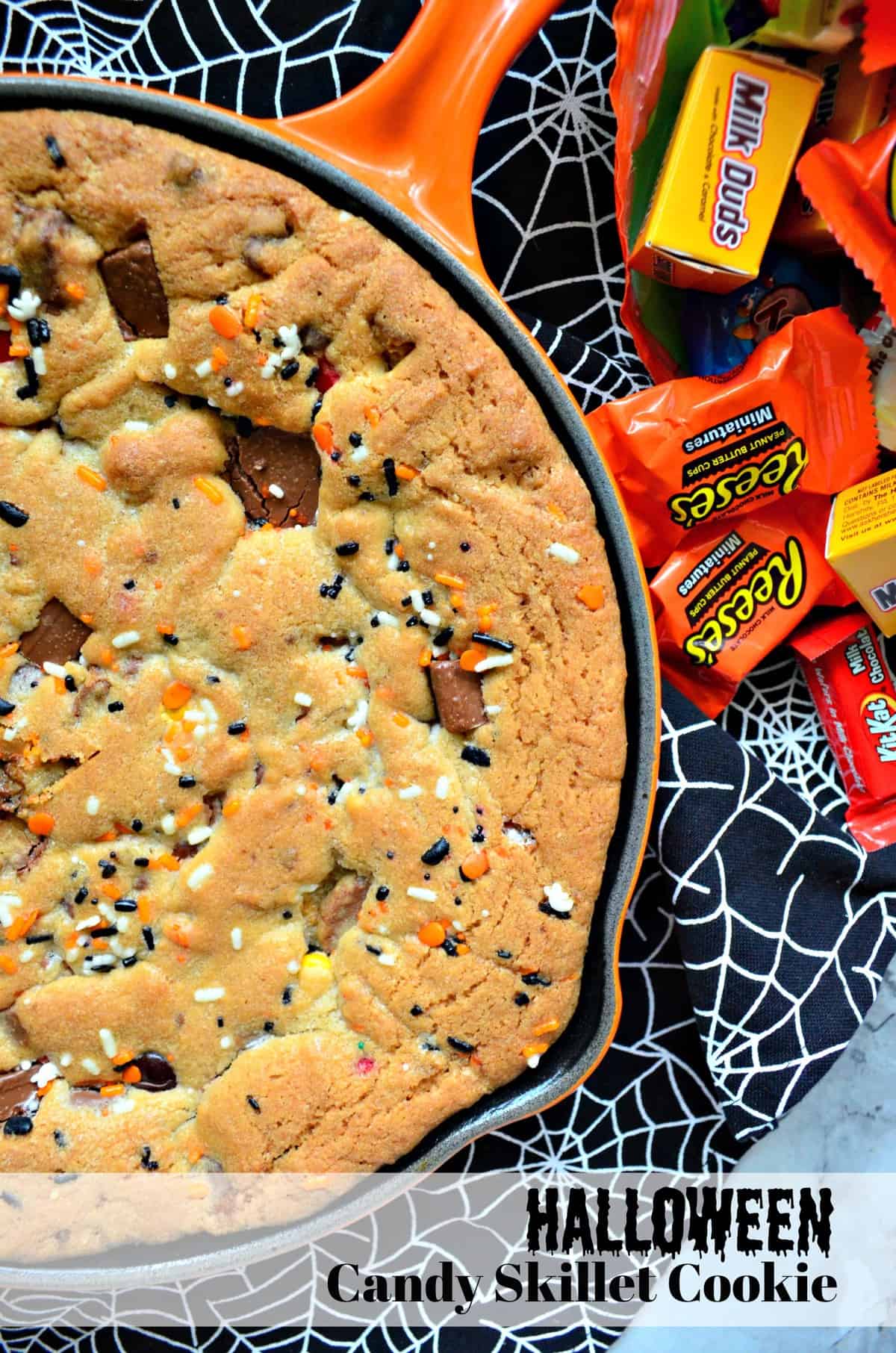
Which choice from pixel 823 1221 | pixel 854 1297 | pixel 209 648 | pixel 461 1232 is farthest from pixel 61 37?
pixel 854 1297

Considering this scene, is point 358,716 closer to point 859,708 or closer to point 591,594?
point 591,594

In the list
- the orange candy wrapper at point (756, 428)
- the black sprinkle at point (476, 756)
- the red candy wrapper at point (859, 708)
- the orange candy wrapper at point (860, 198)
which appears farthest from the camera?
the red candy wrapper at point (859, 708)

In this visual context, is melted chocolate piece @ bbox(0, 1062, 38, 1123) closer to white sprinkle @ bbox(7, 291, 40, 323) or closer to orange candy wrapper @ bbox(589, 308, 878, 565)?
white sprinkle @ bbox(7, 291, 40, 323)

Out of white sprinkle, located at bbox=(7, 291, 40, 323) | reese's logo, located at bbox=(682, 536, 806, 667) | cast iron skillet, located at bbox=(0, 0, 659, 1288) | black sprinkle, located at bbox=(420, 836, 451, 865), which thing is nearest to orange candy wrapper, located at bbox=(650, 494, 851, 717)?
reese's logo, located at bbox=(682, 536, 806, 667)

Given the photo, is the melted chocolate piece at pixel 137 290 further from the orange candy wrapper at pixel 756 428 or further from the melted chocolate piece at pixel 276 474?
the orange candy wrapper at pixel 756 428

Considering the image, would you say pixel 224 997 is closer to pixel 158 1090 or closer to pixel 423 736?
pixel 158 1090

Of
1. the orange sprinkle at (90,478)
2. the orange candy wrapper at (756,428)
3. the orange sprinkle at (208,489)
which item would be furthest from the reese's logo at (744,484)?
the orange sprinkle at (90,478)

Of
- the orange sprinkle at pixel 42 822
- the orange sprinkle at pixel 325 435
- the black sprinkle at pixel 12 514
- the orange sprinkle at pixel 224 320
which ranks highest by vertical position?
the orange sprinkle at pixel 224 320

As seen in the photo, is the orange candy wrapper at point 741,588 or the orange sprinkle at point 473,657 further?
the orange candy wrapper at point 741,588
